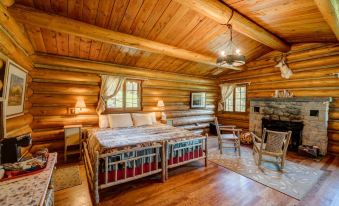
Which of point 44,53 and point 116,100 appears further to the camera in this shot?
point 116,100

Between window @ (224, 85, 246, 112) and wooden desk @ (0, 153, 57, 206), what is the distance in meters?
7.01

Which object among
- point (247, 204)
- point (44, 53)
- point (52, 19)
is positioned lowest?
point (247, 204)

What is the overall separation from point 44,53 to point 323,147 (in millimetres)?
8084

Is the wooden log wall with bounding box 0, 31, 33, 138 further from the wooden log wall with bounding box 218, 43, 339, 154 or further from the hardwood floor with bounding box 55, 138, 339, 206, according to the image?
the wooden log wall with bounding box 218, 43, 339, 154

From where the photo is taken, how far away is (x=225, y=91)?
741 centimetres

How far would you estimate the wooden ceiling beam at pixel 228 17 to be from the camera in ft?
9.28

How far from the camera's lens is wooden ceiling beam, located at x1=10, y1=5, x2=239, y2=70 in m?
2.76

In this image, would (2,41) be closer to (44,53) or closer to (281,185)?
(44,53)

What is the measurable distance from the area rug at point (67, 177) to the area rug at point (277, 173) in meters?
3.14

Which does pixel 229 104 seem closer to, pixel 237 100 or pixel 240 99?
pixel 237 100

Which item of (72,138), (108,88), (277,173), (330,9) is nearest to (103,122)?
(72,138)

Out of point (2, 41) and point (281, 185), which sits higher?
point (2, 41)

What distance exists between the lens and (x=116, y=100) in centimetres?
529

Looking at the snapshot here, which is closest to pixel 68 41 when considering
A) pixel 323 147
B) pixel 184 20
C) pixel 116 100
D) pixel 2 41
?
pixel 2 41
